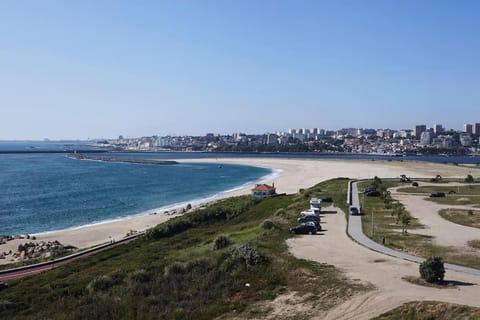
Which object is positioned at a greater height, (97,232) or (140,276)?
(140,276)

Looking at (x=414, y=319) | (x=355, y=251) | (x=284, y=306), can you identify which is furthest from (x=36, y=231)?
(x=414, y=319)

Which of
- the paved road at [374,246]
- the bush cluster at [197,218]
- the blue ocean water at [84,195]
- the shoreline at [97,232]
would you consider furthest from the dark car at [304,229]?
the blue ocean water at [84,195]

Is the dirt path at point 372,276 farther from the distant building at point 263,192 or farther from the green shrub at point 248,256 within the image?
the distant building at point 263,192

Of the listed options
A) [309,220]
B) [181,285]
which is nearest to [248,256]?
[181,285]

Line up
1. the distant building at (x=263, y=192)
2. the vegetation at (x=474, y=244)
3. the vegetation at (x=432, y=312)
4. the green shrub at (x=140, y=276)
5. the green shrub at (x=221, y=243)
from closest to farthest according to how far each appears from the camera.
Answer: the vegetation at (x=432, y=312) < the green shrub at (x=140, y=276) < the vegetation at (x=474, y=244) < the green shrub at (x=221, y=243) < the distant building at (x=263, y=192)

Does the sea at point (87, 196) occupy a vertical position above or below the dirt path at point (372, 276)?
below

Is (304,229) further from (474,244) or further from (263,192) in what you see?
(263,192)

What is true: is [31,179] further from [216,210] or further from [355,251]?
[355,251]

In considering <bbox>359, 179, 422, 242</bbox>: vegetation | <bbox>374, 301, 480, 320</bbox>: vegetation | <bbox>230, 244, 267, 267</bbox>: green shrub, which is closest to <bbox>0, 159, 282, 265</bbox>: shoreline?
<bbox>230, 244, 267, 267</bbox>: green shrub
